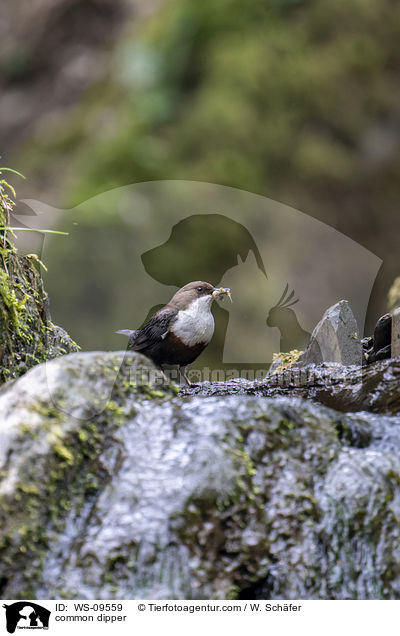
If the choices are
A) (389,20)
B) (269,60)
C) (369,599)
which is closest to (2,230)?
(369,599)

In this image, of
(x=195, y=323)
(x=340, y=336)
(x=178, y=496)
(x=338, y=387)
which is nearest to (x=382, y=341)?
(x=340, y=336)

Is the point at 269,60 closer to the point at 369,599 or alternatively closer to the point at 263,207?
the point at 263,207

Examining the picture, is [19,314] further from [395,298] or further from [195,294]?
[395,298]

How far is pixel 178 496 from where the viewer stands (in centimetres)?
130

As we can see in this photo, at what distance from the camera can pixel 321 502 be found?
1.40m

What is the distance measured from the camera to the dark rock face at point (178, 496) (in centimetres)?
125

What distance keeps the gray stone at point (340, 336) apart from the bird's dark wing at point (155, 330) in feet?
2.00

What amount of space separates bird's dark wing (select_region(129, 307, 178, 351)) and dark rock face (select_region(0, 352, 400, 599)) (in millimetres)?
896

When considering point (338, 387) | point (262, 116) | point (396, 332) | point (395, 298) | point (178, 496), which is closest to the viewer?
point (178, 496)

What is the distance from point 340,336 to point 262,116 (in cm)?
343

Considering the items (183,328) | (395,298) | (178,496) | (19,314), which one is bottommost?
(178,496)

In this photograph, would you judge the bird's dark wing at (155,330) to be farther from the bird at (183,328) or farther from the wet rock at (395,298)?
the wet rock at (395,298)

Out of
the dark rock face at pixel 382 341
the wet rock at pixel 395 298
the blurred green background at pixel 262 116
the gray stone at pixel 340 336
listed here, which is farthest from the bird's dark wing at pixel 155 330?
the blurred green background at pixel 262 116

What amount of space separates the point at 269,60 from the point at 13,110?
3.10 metres
